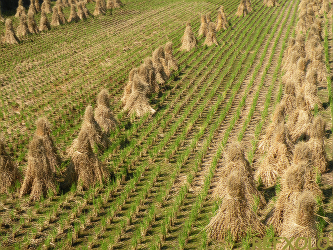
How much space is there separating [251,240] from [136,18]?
31.1 metres

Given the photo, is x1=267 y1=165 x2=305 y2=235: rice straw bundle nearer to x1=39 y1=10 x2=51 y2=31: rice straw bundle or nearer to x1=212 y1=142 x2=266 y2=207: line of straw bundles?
x1=212 y1=142 x2=266 y2=207: line of straw bundles

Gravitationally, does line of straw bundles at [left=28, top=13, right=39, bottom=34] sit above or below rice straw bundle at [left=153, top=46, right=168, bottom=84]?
above

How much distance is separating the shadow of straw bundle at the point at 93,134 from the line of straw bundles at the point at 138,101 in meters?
3.00

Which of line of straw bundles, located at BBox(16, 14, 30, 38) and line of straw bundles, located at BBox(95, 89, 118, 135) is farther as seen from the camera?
line of straw bundles, located at BBox(16, 14, 30, 38)

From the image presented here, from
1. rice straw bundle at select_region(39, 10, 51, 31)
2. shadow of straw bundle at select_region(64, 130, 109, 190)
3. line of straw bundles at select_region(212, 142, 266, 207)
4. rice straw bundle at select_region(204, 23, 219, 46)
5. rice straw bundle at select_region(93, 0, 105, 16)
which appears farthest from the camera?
rice straw bundle at select_region(93, 0, 105, 16)

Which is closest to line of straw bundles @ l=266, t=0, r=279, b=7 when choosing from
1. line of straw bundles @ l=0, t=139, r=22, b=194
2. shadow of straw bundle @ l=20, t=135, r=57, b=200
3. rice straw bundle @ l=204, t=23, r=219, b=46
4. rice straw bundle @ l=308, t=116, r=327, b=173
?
rice straw bundle @ l=204, t=23, r=219, b=46

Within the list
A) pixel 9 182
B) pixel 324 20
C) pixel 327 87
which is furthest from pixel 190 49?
pixel 9 182

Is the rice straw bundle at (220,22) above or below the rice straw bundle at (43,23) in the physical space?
below

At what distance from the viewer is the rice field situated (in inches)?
337

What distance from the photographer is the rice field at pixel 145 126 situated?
28.1 ft

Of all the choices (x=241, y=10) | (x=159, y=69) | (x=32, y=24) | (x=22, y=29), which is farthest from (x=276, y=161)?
(x=241, y=10)

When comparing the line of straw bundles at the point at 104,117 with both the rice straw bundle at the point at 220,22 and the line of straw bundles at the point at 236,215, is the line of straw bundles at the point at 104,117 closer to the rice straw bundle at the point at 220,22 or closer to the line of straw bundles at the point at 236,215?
the line of straw bundles at the point at 236,215

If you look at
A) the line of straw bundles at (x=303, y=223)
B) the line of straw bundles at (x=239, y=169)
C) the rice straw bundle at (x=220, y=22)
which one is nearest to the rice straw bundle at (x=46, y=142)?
the line of straw bundles at (x=239, y=169)

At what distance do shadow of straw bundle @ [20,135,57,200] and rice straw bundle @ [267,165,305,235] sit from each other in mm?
5964
